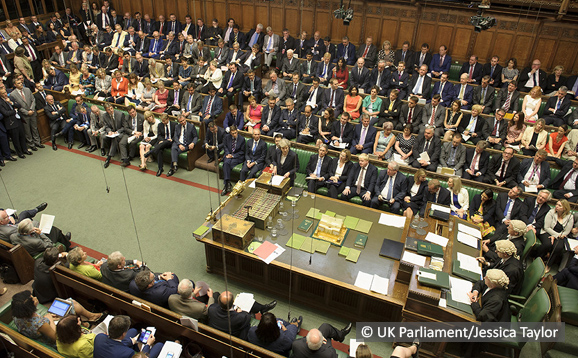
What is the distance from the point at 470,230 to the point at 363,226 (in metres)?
1.31

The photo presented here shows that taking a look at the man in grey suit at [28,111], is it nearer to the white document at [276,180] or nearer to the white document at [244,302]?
the white document at [276,180]

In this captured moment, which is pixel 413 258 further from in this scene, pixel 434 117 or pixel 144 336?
pixel 434 117

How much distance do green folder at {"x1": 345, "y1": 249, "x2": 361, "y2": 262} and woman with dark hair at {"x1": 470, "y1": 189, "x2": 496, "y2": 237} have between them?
1898mm

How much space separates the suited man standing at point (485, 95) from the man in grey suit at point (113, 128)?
7073mm

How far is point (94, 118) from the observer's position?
7.91 meters

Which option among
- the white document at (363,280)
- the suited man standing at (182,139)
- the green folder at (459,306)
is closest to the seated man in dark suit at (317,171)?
the white document at (363,280)

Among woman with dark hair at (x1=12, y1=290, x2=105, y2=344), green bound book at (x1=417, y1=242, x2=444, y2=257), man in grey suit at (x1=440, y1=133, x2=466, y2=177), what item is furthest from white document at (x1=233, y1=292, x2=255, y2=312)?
man in grey suit at (x1=440, y1=133, x2=466, y2=177)

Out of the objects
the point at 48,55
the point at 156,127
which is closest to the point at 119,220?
the point at 156,127

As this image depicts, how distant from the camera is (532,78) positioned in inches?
330

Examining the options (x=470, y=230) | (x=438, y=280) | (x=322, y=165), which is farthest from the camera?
(x=322, y=165)

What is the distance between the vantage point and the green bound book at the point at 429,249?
436cm

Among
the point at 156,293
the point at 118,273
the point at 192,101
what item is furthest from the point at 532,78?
the point at 118,273

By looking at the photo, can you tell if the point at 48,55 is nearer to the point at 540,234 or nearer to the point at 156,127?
the point at 156,127

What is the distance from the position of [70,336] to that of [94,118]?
5.72m
